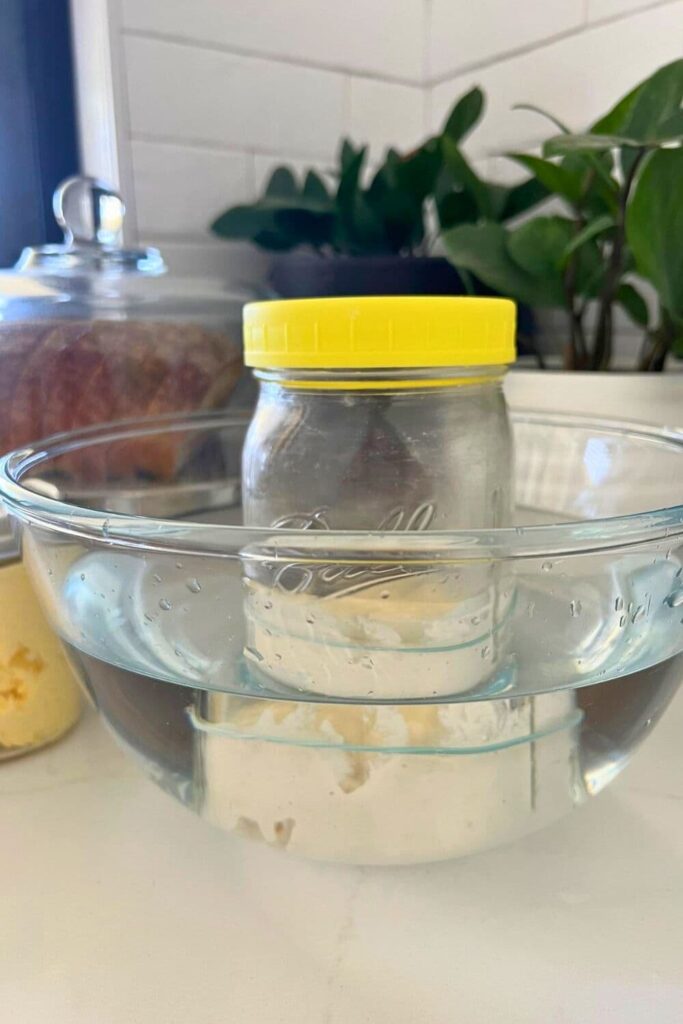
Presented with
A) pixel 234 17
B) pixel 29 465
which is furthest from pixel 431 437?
pixel 234 17

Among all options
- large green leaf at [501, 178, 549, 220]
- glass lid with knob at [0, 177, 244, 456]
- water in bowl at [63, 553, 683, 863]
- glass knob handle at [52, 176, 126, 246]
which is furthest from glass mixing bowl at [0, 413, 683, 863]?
large green leaf at [501, 178, 549, 220]

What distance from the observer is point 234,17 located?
0.64 m

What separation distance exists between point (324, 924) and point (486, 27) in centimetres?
68

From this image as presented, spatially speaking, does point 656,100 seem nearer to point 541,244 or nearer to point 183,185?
point 541,244

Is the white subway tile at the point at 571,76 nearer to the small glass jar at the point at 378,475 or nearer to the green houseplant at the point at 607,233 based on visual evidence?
the green houseplant at the point at 607,233

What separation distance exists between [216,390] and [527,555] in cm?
34

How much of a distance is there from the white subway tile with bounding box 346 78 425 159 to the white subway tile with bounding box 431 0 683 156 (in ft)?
0.11

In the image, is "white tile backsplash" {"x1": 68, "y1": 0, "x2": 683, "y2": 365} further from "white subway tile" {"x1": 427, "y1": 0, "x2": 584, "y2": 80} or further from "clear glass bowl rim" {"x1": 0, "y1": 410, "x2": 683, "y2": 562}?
"clear glass bowl rim" {"x1": 0, "y1": 410, "x2": 683, "y2": 562}

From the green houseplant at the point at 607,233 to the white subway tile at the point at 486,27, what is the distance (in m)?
0.16

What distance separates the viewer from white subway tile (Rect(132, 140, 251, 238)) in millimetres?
633

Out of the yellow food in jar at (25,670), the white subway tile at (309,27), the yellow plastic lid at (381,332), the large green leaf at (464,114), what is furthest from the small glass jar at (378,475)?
the white subway tile at (309,27)

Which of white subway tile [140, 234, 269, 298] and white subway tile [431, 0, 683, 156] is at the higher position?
white subway tile [431, 0, 683, 156]

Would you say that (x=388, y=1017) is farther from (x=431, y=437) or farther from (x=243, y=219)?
(x=243, y=219)

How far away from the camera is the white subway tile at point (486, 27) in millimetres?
A: 616
